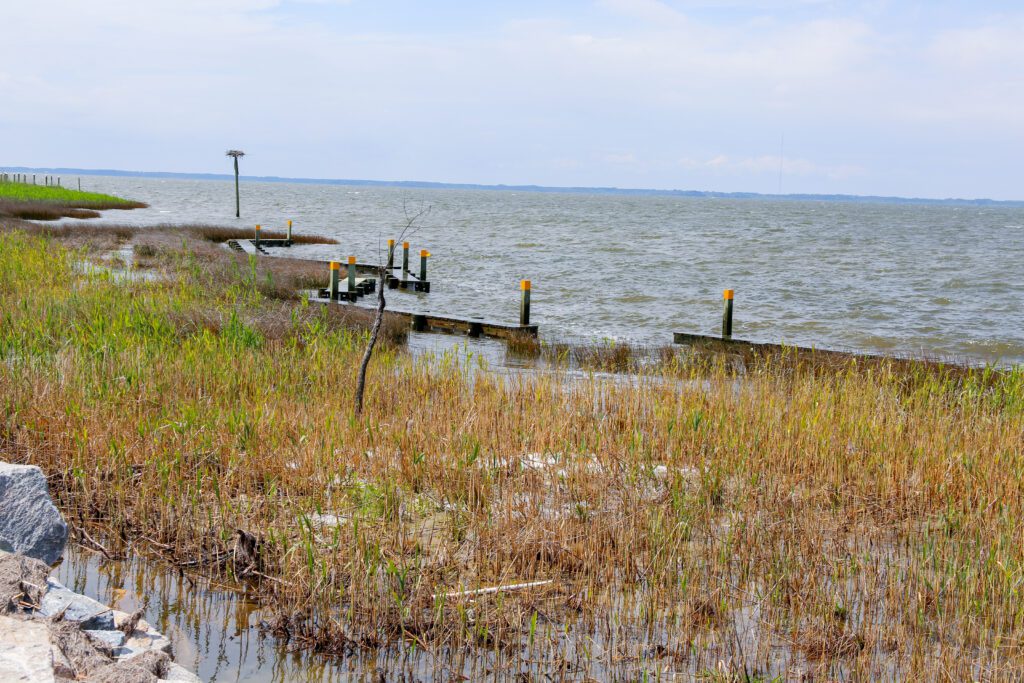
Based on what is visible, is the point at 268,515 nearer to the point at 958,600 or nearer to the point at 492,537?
the point at 492,537

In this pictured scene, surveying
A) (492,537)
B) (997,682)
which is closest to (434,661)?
(492,537)

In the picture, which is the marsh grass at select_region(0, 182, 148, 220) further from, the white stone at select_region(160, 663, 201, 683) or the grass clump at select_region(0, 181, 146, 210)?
the white stone at select_region(160, 663, 201, 683)

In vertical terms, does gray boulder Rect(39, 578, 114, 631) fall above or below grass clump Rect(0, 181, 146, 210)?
below

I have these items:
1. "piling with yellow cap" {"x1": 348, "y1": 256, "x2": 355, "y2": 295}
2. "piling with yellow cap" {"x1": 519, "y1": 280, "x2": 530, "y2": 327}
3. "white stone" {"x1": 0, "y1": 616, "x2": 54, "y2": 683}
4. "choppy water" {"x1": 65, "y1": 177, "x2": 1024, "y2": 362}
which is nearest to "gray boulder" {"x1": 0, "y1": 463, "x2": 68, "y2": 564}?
"white stone" {"x1": 0, "y1": 616, "x2": 54, "y2": 683}

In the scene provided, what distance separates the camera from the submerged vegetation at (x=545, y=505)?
4.45 metres

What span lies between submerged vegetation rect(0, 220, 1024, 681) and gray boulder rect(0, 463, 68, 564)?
2.25 ft

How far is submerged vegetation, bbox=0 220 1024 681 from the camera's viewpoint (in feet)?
14.6

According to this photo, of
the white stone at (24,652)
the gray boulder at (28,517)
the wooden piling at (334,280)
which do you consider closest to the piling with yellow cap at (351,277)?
the wooden piling at (334,280)

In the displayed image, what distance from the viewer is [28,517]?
4699 millimetres

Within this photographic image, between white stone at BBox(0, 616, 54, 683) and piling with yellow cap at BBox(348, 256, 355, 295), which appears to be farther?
piling with yellow cap at BBox(348, 256, 355, 295)

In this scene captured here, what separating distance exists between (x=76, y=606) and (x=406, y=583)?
1633 mm

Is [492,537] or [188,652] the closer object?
[188,652]

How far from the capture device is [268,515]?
566 centimetres

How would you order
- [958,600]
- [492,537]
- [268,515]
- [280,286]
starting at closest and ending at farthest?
[958,600]
[492,537]
[268,515]
[280,286]
